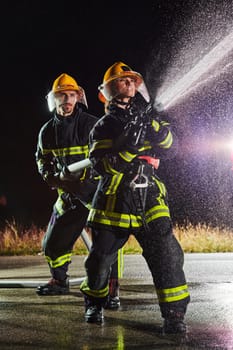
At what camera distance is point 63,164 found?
22.1 ft

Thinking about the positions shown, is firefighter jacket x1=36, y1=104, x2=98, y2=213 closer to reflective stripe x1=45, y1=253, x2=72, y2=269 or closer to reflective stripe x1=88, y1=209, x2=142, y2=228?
reflective stripe x1=45, y1=253, x2=72, y2=269

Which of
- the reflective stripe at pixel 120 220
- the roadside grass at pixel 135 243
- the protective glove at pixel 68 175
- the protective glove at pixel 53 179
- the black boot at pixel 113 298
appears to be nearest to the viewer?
the reflective stripe at pixel 120 220

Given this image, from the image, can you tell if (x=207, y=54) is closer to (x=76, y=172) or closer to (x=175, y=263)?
(x=76, y=172)

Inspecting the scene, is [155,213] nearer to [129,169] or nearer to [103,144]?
[129,169]

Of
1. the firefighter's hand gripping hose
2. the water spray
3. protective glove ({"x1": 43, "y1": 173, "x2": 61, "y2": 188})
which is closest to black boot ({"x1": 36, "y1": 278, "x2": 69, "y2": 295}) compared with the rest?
protective glove ({"x1": 43, "y1": 173, "x2": 61, "y2": 188})

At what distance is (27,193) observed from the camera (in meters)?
27.5

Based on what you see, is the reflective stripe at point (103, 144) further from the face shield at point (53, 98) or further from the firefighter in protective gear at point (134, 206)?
the face shield at point (53, 98)

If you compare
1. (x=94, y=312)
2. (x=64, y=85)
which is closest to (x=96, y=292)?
(x=94, y=312)

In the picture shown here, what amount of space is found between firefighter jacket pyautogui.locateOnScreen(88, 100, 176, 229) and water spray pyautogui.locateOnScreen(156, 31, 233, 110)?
28 centimetres

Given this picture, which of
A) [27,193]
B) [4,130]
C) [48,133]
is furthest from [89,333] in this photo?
[4,130]

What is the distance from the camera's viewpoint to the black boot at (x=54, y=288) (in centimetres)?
678

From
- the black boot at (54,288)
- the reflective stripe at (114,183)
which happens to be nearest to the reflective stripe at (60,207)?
the black boot at (54,288)

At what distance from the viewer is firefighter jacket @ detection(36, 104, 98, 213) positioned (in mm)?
6582

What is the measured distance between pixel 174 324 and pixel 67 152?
7.69 feet
